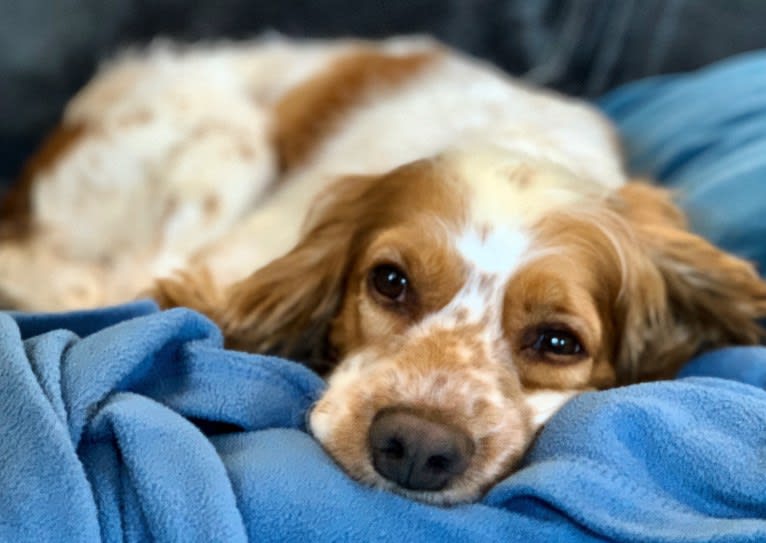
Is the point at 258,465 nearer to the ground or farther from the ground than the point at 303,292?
farther from the ground

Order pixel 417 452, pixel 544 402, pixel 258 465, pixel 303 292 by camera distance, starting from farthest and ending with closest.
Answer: pixel 303 292
pixel 544 402
pixel 417 452
pixel 258 465

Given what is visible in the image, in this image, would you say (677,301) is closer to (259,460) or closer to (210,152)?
(259,460)

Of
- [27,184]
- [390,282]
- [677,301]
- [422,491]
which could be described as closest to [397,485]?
[422,491]

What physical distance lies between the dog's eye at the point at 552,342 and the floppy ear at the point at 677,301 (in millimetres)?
181

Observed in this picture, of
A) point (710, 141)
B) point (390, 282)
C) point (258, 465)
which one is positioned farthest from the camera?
point (710, 141)

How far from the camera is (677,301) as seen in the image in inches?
76.7

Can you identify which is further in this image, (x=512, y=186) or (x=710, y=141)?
(x=710, y=141)

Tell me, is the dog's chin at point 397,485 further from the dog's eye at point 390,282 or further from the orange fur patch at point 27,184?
the orange fur patch at point 27,184

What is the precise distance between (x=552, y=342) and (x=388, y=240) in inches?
12.7

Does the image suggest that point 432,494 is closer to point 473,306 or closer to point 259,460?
point 259,460

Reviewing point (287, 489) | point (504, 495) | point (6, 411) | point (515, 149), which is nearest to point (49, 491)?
point (6, 411)

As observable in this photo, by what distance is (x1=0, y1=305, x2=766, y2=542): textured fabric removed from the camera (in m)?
1.14

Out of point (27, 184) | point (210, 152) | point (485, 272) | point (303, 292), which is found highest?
point (485, 272)

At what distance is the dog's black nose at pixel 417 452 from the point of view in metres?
1.35
